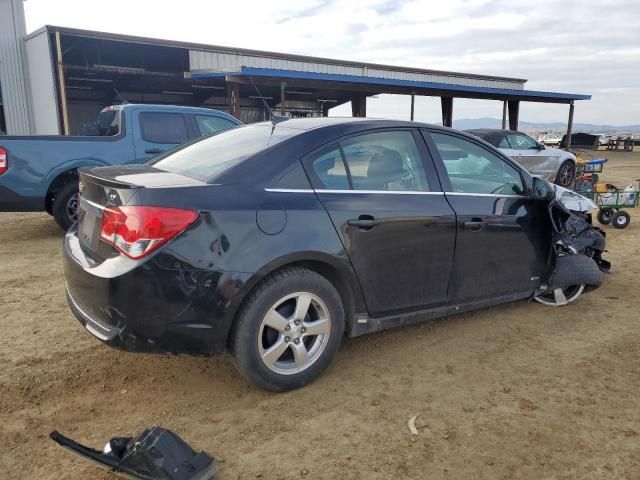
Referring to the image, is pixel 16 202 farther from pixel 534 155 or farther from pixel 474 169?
pixel 534 155

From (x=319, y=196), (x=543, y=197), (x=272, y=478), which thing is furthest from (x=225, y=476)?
(x=543, y=197)

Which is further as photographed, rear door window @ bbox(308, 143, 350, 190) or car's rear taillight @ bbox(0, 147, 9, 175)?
car's rear taillight @ bbox(0, 147, 9, 175)

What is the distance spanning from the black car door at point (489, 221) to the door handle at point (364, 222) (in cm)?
74

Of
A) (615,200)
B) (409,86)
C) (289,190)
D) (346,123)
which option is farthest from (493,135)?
(289,190)

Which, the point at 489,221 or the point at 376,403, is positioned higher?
the point at 489,221

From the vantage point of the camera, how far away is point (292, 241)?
2.90m

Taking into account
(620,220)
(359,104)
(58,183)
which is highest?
(359,104)

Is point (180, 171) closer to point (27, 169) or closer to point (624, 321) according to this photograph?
point (624, 321)

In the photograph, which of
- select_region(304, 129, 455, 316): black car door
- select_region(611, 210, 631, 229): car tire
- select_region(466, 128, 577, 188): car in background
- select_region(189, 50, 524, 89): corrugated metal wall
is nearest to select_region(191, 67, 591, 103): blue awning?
select_region(189, 50, 524, 89): corrugated metal wall

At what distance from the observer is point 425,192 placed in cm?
357

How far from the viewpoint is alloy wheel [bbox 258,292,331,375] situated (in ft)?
9.63

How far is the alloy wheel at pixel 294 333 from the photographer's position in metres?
2.94

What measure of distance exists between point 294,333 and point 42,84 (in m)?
15.6

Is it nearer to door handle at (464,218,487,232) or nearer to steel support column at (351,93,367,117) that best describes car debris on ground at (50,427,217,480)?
door handle at (464,218,487,232)
